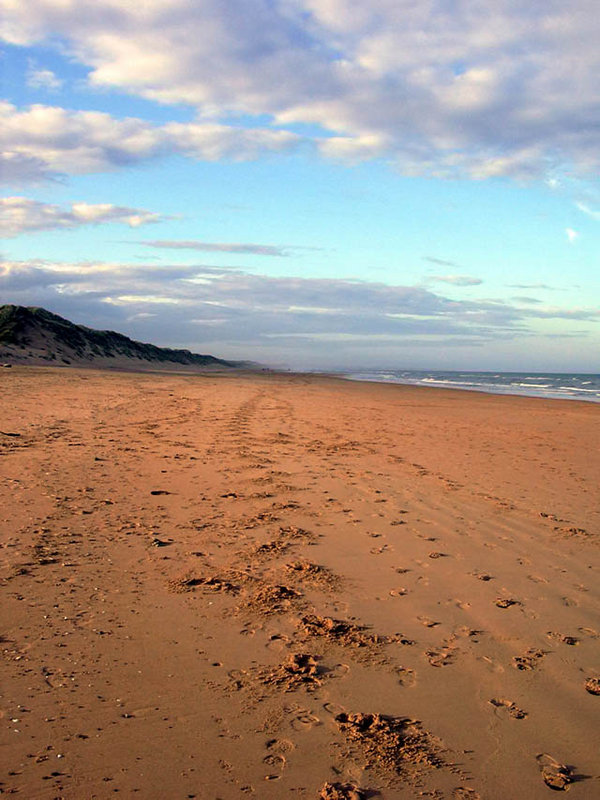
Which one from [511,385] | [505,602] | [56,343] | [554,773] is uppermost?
[56,343]

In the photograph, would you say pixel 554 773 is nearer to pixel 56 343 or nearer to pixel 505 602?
pixel 505 602

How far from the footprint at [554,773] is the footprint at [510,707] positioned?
31 centimetres

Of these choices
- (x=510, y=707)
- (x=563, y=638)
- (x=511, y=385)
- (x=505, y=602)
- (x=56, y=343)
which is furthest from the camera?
(x=511, y=385)

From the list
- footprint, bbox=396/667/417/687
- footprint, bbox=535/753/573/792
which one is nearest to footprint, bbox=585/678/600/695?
footprint, bbox=535/753/573/792

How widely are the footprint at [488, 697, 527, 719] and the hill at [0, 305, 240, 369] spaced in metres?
45.1

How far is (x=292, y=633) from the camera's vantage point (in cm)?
423

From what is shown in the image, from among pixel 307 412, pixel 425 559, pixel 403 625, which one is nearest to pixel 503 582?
pixel 425 559

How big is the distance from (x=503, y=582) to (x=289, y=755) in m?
3.03

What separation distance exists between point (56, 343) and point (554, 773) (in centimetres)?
5575

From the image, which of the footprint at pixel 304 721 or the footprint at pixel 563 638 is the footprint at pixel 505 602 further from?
the footprint at pixel 304 721

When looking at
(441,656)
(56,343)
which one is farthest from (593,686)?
(56,343)

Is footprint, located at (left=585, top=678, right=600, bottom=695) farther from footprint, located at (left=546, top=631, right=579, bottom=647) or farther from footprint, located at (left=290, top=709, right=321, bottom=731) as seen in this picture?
footprint, located at (left=290, top=709, right=321, bottom=731)

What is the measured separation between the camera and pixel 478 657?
4.02m

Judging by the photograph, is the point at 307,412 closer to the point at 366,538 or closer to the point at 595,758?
the point at 366,538
